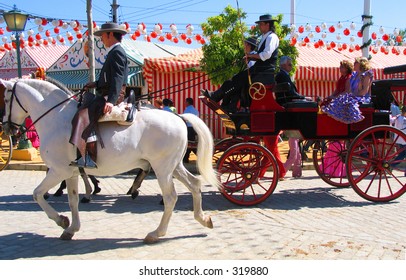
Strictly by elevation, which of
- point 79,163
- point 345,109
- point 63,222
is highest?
point 345,109

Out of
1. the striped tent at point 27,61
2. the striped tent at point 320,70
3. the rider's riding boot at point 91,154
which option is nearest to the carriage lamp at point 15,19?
the rider's riding boot at point 91,154

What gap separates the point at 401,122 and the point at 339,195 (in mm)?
4594

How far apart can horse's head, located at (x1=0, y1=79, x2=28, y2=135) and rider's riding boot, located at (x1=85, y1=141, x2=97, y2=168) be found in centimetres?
100

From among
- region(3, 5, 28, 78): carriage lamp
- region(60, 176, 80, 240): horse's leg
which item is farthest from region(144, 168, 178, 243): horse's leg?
region(3, 5, 28, 78): carriage lamp

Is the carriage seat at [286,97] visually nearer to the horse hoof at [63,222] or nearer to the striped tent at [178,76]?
the horse hoof at [63,222]

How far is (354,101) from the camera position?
22.2 ft

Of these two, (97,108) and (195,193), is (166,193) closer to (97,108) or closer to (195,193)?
(195,193)

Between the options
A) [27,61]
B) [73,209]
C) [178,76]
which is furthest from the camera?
[27,61]

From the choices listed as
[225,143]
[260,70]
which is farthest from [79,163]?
[260,70]

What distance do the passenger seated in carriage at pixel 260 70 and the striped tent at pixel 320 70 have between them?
11186 millimetres

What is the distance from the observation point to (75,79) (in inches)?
723

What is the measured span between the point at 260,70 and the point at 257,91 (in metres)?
0.35

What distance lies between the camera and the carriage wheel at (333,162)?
787 centimetres

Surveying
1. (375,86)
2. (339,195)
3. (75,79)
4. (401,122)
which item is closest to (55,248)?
(339,195)
